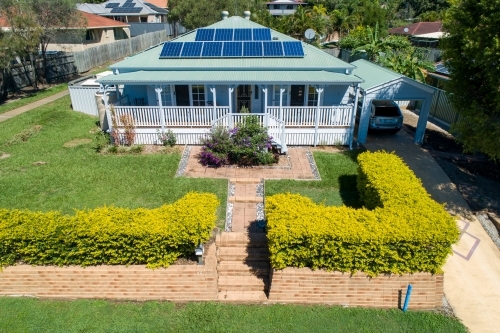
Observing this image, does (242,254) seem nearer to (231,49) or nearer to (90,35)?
(231,49)

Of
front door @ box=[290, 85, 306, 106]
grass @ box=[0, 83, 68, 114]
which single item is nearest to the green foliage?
front door @ box=[290, 85, 306, 106]

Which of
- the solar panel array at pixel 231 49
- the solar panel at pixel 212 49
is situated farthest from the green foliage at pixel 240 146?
the solar panel at pixel 212 49

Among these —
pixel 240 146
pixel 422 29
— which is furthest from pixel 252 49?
pixel 422 29

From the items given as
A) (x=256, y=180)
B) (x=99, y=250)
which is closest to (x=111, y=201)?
(x=99, y=250)

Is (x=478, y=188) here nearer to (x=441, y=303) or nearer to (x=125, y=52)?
(x=441, y=303)

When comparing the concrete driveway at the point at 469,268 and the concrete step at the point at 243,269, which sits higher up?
the concrete step at the point at 243,269

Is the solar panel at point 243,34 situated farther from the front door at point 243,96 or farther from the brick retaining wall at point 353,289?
the brick retaining wall at point 353,289
